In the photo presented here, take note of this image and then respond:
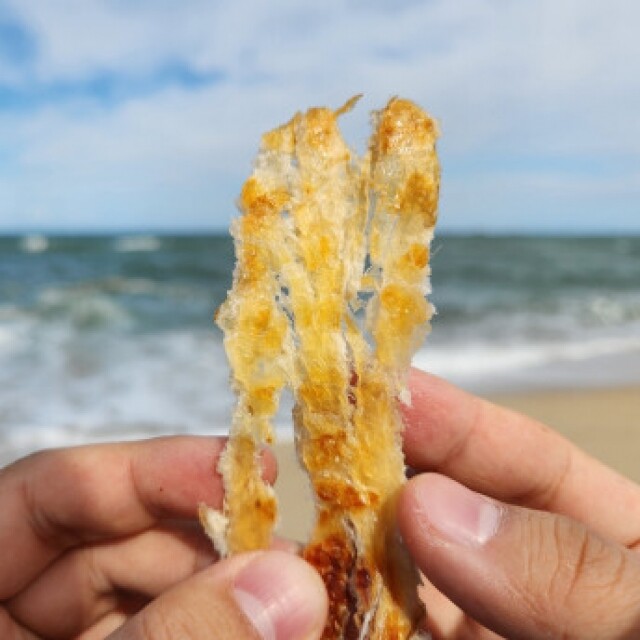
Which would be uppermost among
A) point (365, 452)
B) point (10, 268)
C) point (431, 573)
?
point (365, 452)

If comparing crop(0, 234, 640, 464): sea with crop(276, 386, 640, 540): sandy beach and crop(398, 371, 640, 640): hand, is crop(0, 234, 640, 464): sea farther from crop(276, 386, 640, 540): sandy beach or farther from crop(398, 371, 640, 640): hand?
crop(398, 371, 640, 640): hand

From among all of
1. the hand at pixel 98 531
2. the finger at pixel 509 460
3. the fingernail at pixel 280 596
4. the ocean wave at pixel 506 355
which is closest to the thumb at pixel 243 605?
the fingernail at pixel 280 596

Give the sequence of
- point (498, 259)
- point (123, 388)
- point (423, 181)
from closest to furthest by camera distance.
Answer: point (423, 181), point (123, 388), point (498, 259)

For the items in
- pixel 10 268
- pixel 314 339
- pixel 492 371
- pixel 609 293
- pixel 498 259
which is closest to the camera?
pixel 314 339

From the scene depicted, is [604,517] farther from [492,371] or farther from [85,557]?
[492,371]

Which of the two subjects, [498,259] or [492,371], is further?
[498,259]

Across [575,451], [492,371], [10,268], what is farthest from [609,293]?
[10,268]

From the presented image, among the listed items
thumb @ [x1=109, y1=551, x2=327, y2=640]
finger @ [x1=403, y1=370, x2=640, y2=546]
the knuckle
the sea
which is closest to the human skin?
finger @ [x1=403, y1=370, x2=640, y2=546]
